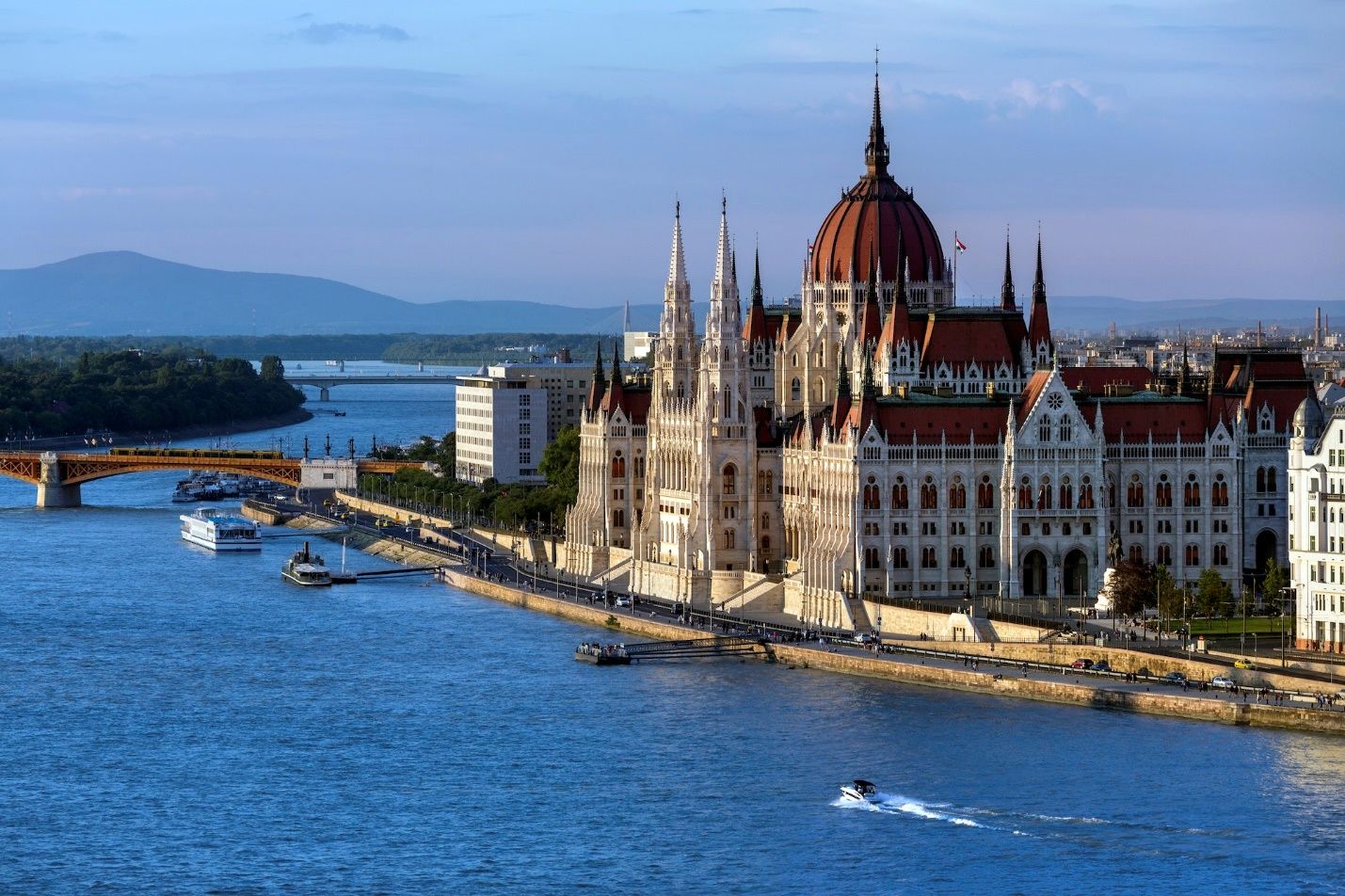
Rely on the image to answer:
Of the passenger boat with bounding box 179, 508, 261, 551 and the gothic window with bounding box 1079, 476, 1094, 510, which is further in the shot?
the passenger boat with bounding box 179, 508, 261, 551

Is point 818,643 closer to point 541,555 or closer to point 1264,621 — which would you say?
point 1264,621

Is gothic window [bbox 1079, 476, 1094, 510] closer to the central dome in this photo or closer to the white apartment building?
the white apartment building

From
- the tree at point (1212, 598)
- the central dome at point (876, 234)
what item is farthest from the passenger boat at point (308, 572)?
the tree at point (1212, 598)

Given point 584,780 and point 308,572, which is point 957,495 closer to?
point 584,780

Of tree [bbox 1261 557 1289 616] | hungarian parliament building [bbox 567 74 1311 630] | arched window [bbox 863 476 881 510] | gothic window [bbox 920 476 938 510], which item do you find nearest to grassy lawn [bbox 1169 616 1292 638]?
tree [bbox 1261 557 1289 616]

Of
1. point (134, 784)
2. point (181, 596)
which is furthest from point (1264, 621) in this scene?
point (181, 596)
